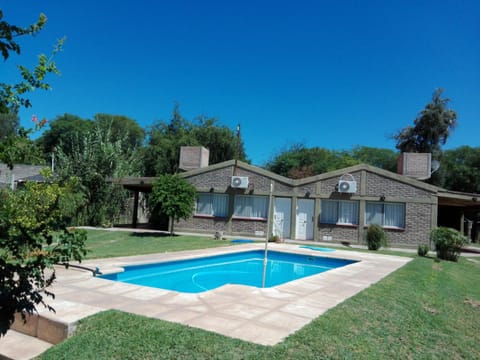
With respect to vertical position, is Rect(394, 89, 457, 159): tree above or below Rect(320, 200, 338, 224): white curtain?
above

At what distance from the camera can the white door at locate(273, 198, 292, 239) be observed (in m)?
19.5

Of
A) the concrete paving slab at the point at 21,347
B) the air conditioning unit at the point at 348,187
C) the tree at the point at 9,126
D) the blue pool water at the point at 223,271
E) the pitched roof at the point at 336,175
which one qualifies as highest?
the pitched roof at the point at 336,175

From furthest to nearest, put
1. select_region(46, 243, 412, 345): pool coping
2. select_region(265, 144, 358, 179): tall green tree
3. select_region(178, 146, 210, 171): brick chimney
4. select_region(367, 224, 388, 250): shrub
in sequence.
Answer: select_region(265, 144, 358, 179): tall green tree, select_region(178, 146, 210, 171): brick chimney, select_region(367, 224, 388, 250): shrub, select_region(46, 243, 412, 345): pool coping

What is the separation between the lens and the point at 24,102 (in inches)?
88.4

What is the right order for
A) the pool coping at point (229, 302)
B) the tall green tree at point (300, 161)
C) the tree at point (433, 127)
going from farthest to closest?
1. the tall green tree at point (300, 161)
2. the tree at point (433, 127)
3. the pool coping at point (229, 302)

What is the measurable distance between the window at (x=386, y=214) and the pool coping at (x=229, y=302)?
11.0 metres

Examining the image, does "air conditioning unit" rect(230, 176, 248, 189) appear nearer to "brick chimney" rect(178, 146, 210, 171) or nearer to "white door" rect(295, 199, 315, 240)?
"white door" rect(295, 199, 315, 240)

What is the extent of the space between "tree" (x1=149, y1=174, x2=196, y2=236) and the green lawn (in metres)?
13.2

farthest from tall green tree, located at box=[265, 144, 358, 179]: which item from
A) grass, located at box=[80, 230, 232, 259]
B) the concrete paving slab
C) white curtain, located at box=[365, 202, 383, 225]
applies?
the concrete paving slab

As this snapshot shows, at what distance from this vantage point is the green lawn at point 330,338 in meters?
3.56

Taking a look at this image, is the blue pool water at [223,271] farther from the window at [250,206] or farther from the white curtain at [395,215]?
the white curtain at [395,215]

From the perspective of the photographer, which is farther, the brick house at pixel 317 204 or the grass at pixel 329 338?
the brick house at pixel 317 204

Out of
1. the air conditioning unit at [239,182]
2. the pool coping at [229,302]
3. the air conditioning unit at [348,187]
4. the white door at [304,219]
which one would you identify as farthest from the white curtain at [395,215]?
the pool coping at [229,302]

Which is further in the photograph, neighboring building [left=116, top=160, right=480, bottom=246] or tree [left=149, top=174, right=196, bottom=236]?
tree [left=149, top=174, right=196, bottom=236]
